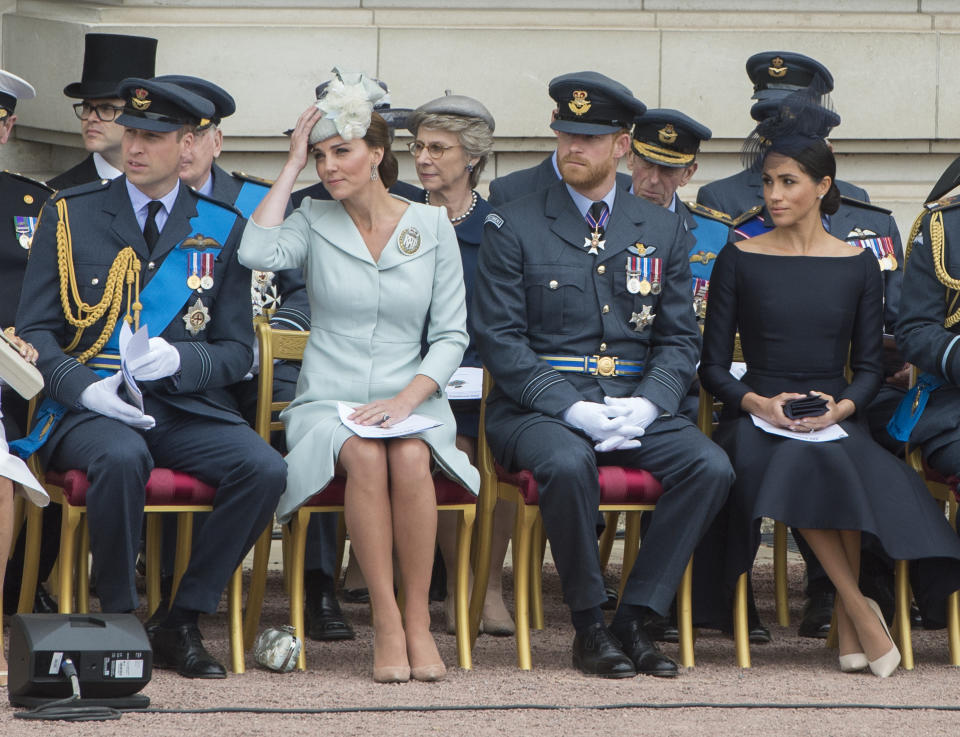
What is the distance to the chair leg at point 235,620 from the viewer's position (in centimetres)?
518

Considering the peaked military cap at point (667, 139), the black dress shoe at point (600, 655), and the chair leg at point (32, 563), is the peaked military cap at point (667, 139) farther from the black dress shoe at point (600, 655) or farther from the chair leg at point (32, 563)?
the chair leg at point (32, 563)

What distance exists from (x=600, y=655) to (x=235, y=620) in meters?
1.00

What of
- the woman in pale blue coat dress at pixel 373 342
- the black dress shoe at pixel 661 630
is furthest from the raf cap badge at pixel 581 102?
the black dress shoe at pixel 661 630

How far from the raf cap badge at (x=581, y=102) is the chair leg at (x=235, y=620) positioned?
5.45ft

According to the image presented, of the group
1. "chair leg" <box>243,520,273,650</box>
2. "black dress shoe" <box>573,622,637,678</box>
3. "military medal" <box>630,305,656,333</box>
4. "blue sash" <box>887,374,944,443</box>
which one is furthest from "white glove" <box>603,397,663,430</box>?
"chair leg" <box>243,520,273,650</box>

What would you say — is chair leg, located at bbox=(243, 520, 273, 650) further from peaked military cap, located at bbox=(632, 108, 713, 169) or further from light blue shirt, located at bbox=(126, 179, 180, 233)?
peaked military cap, located at bbox=(632, 108, 713, 169)

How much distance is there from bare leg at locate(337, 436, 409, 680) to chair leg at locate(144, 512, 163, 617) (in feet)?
2.76

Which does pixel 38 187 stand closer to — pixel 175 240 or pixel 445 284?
pixel 175 240

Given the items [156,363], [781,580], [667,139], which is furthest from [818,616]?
[156,363]

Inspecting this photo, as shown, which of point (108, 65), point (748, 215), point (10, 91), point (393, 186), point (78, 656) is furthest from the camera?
point (108, 65)

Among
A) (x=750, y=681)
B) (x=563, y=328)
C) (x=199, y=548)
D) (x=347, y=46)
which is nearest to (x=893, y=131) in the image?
(x=347, y=46)

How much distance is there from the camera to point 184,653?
5.09 m

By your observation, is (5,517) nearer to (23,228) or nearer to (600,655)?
(23,228)

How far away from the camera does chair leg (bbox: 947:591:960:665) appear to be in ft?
17.9
